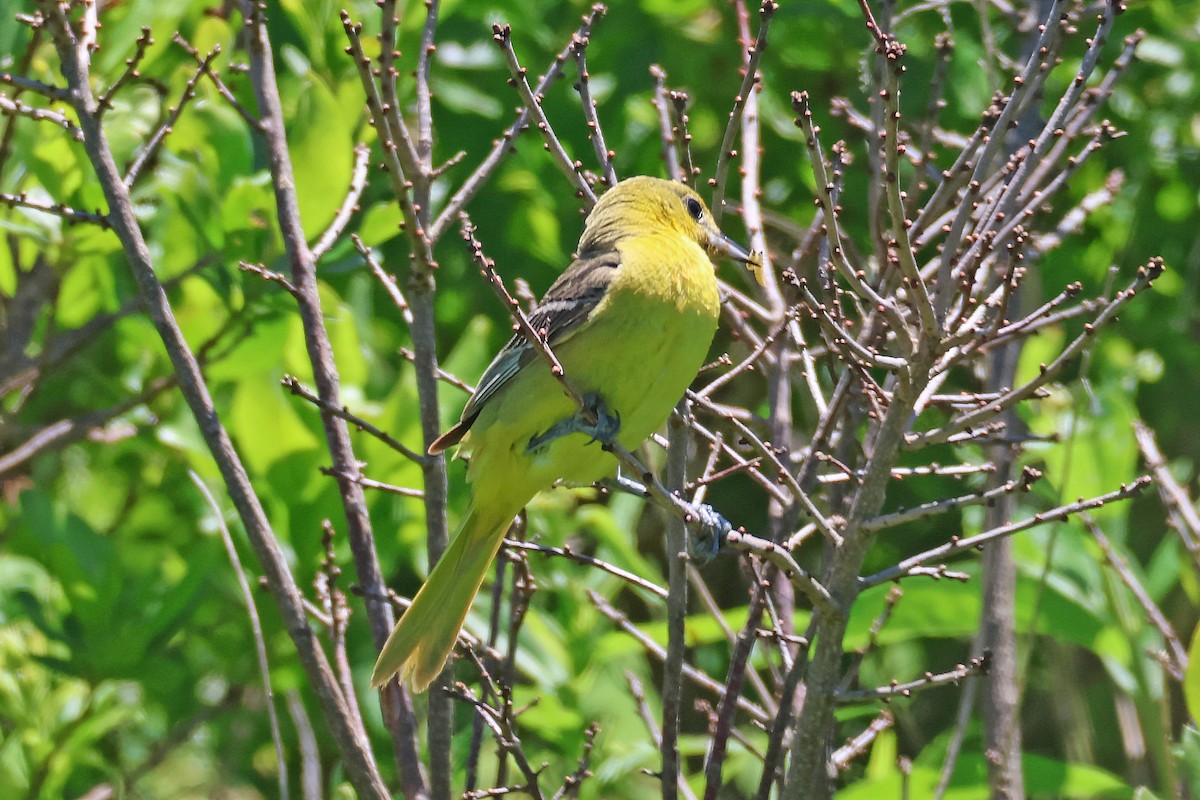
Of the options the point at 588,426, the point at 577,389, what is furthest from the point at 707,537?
the point at 577,389

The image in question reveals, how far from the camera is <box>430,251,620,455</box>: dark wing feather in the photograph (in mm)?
3771

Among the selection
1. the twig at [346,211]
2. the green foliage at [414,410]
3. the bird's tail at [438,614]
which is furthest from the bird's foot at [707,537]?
the twig at [346,211]

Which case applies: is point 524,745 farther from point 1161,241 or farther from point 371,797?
point 1161,241

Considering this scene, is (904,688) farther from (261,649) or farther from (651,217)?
(651,217)

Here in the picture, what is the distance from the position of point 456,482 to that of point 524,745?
100 centimetres

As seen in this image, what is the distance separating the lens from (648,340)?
11.8 feet

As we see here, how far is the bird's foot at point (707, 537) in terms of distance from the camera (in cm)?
319

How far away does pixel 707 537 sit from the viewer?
128 inches

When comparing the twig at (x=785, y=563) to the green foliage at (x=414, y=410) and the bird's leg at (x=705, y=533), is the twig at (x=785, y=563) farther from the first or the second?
the green foliage at (x=414, y=410)

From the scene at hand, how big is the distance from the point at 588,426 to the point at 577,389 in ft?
0.62

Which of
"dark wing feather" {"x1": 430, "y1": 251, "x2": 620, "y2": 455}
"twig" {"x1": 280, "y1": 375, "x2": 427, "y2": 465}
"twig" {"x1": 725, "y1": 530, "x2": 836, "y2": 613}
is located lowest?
"twig" {"x1": 725, "y1": 530, "x2": 836, "y2": 613}

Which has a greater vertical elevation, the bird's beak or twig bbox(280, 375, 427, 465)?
the bird's beak

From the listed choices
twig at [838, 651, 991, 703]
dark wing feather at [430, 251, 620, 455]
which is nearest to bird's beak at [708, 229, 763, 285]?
dark wing feather at [430, 251, 620, 455]

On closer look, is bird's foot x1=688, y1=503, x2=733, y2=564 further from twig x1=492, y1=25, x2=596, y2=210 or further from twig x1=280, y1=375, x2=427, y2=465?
twig x1=492, y1=25, x2=596, y2=210
